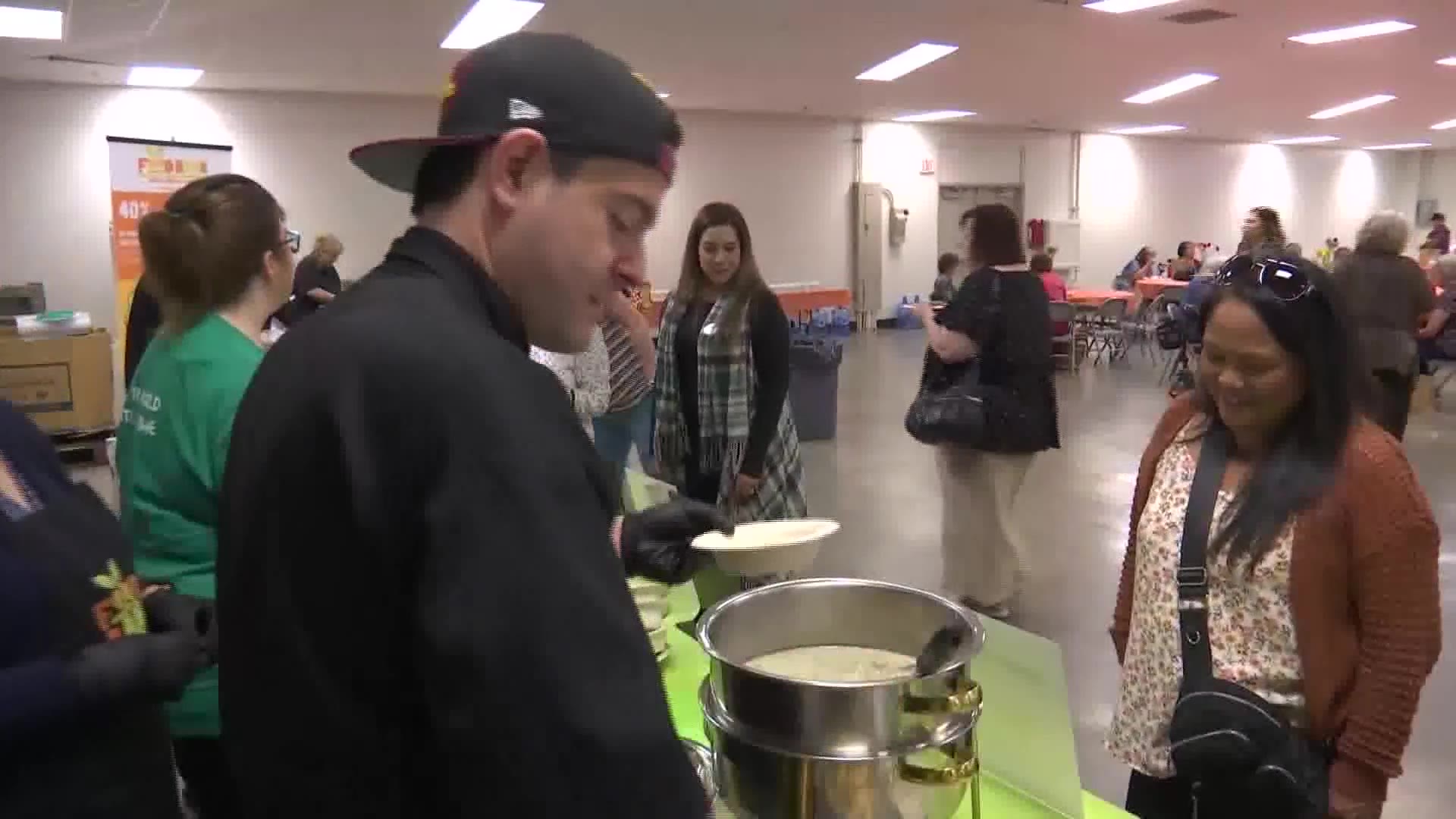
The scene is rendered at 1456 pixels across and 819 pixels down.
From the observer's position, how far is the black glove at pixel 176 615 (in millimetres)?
1334

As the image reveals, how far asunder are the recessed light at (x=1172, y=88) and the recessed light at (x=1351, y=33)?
193cm

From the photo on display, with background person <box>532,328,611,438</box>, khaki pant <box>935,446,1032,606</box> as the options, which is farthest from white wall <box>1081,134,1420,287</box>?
background person <box>532,328,611,438</box>

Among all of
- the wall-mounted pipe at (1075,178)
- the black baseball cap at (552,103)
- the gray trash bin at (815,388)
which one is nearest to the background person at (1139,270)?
the wall-mounted pipe at (1075,178)

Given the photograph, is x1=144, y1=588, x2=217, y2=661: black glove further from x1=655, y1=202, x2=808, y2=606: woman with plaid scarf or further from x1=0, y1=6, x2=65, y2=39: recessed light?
x1=0, y1=6, x2=65, y2=39: recessed light

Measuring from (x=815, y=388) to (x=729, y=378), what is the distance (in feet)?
12.7

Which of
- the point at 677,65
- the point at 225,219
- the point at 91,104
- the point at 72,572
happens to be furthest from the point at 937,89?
the point at 72,572

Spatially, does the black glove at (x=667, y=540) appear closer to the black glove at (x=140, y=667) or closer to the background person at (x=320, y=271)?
the black glove at (x=140, y=667)

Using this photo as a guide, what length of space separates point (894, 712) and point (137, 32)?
7.69 m

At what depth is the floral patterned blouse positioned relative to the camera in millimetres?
1328

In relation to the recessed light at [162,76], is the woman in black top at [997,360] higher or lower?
lower

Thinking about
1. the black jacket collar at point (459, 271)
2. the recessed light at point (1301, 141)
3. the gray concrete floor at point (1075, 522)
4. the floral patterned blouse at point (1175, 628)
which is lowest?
the gray concrete floor at point (1075, 522)

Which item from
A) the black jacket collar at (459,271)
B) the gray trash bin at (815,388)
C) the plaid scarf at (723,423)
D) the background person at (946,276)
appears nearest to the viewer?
the black jacket collar at (459,271)

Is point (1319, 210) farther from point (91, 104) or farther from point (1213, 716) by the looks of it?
point (1213, 716)

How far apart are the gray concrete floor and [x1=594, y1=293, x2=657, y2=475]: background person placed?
1124 mm
